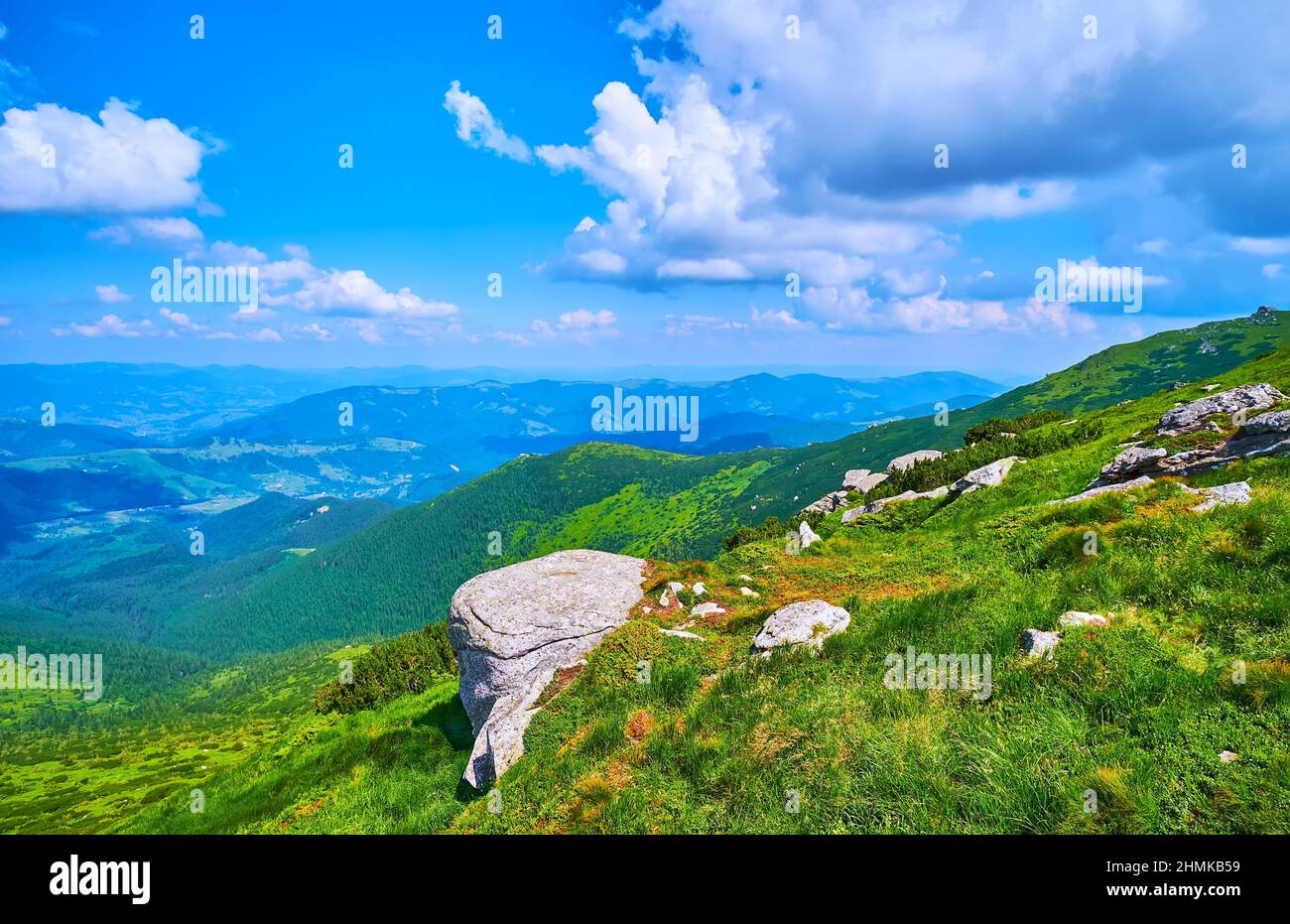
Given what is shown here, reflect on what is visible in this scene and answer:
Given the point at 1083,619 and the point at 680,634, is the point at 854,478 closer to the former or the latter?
the point at 680,634

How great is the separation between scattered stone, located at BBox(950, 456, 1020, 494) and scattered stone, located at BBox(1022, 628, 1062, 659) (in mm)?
16430

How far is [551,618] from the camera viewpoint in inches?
701

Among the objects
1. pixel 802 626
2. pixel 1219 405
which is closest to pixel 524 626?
pixel 802 626

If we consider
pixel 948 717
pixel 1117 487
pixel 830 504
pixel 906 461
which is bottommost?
pixel 830 504

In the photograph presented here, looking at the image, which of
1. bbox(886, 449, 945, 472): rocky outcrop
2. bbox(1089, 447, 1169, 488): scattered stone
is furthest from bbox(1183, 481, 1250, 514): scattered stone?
bbox(886, 449, 945, 472): rocky outcrop

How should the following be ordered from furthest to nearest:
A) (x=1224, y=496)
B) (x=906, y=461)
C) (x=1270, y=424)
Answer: (x=906, y=461)
(x=1270, y=424)
(x=1224, y=496)

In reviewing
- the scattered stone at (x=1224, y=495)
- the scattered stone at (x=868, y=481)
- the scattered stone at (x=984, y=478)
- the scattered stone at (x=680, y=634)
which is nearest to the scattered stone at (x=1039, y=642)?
the scattered stone at (x=1224, y=495)

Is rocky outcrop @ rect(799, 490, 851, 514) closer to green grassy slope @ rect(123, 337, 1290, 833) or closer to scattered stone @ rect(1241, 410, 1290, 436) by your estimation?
green grassy slope @ rect(123, 337, 1290, 833)

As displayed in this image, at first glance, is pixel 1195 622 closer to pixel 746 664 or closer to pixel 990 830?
pixel 990 830

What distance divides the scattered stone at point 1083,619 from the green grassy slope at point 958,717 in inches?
10.8

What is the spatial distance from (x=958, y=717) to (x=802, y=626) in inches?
180

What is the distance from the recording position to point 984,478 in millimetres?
25688
